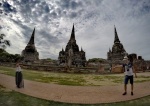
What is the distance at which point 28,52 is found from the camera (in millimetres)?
59562

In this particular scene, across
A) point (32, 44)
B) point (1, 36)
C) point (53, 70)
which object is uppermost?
point (32, 44)

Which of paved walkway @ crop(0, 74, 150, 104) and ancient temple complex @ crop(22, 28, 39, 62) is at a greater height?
ancient temple complex @ crop(22, 28, 39, 62)

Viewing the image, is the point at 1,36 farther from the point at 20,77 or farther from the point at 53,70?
the point at 53,70

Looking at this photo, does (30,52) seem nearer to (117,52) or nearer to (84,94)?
(117,52)

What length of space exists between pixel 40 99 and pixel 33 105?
87 centimetres

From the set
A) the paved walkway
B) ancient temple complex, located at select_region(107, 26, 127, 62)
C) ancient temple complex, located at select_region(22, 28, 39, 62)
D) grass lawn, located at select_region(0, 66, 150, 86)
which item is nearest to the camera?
the paved walkway

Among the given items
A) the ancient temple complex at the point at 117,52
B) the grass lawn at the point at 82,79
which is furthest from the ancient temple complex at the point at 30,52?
the grass lawn at the point at 82,79

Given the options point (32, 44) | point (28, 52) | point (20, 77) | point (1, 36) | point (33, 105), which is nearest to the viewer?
point (33, 105)

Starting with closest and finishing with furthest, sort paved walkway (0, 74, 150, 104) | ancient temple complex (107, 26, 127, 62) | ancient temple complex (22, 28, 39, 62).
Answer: paved walkway (0, 74, 150, 104) < ancient temple complex (107, 26, 127, 62) < ancient temple complex (22, 28, 39, 62)

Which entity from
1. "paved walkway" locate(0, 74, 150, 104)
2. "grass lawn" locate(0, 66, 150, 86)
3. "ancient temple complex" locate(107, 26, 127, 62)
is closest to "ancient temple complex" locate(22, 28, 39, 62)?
"ancient temple complex" locate(107, 26, 127, 62)

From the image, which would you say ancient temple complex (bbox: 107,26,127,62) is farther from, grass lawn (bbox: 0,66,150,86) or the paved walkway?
the paved walkway

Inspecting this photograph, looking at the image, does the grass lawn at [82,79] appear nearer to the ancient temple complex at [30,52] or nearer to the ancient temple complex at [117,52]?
the ancient temple complex at [117,52]

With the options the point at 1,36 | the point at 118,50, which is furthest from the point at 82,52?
the point at 1,36

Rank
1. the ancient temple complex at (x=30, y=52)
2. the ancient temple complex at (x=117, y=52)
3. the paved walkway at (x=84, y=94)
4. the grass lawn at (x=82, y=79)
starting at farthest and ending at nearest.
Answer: the ancient temple complex at (x=30, y=52), the ancient temple complex at (x=117, y=52), the grass lawn at (x=82, y=79), the paved walkway at (x=84, y=94)
